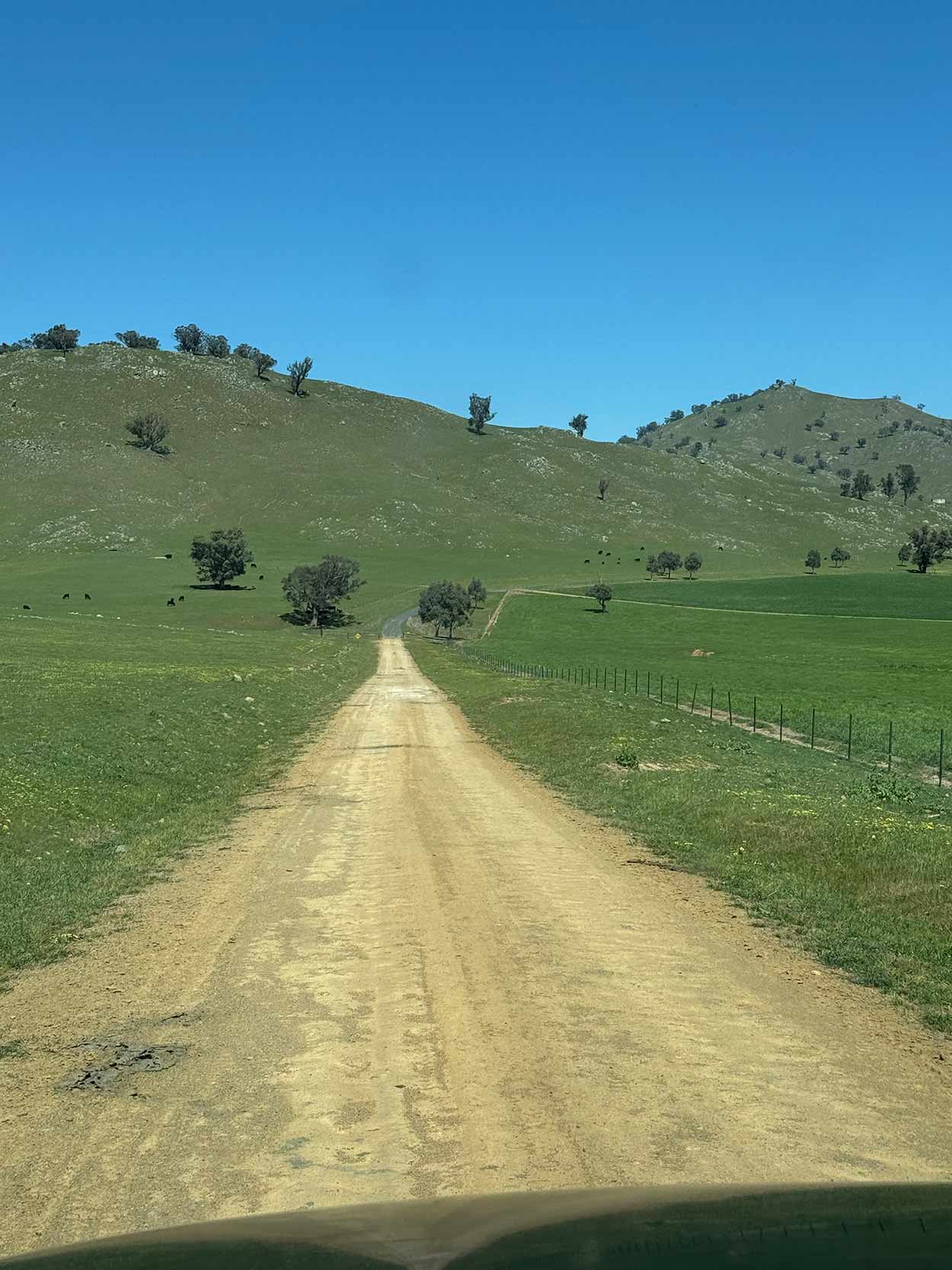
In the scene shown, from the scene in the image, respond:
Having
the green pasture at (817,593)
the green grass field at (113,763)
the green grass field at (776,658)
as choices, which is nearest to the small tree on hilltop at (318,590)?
the green grass field at (776,658)

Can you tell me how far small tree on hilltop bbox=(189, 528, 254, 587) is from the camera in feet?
531

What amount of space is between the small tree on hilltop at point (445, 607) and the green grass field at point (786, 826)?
77633 millimetres

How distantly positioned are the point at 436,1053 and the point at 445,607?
111284mm

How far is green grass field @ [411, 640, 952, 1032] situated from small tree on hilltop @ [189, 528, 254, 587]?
127m

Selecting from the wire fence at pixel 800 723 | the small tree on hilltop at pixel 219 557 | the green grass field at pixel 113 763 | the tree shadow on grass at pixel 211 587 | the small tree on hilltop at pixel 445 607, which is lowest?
the wire fence at pixel 800 723

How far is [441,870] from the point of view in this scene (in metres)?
18.5

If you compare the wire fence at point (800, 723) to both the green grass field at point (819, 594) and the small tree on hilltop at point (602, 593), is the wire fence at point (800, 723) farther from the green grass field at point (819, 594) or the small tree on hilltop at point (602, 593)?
the green grass field at point (819, 594)

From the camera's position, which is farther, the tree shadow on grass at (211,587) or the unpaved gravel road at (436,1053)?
the tree shadow on grass at (211,587)

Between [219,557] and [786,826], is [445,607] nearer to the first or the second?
[219,557]

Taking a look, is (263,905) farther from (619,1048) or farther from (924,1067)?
(924,1067)

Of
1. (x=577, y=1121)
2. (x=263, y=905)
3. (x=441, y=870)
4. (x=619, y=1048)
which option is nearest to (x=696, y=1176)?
(x=577, y=1121)

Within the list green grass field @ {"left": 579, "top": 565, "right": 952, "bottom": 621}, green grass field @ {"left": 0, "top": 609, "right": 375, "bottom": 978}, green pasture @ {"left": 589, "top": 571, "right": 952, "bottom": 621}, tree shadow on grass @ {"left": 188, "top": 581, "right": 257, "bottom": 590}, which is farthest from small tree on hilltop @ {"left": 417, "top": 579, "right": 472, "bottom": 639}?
green grass field @ {"left": 0, "top": 609, "right": 375, "bottom": 978}

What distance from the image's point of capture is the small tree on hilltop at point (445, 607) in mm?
120812

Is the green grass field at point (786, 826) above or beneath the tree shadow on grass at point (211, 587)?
beneath
